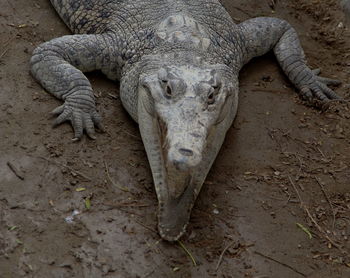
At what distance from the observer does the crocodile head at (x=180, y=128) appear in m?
3.11

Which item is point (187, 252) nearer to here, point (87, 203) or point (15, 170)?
point (87, 203)

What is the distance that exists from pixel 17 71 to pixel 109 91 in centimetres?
74

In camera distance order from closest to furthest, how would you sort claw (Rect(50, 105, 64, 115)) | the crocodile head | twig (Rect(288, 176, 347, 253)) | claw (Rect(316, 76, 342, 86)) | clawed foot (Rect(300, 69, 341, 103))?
the crocodile head → twig (Rect(288, 176, 347, 253)) → claw (Rect(50, 105, 64, 115)) → clawed foot (Rect(300, 69, 341, 103)) → claw (Rect(316, 76, 342, 86))

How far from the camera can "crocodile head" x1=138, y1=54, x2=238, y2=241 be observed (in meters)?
3.11

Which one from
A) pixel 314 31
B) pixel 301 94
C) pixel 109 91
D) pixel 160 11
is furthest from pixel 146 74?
pixel 314 31

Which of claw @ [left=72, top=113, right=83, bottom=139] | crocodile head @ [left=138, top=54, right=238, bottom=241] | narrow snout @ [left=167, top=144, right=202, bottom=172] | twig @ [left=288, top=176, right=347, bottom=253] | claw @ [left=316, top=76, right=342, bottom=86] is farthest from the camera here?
claw @ [left=316, top=76, right=342, bottom=86]

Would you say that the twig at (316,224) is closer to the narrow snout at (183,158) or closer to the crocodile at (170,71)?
the crocodile at (170,71)

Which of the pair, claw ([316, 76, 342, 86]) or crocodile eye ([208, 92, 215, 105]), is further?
claw ([316, 76, 342, 86])

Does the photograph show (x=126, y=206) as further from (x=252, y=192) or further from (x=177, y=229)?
(x=252, y=192)

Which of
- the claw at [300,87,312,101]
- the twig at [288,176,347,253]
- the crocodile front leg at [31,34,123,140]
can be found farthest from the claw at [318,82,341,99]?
the crocodile front leg at [31,34,123,140]

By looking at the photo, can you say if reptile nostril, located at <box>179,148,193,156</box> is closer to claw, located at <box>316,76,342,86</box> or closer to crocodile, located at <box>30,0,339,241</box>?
Answer: crocodile, located at <box>30,0,339,241</box>

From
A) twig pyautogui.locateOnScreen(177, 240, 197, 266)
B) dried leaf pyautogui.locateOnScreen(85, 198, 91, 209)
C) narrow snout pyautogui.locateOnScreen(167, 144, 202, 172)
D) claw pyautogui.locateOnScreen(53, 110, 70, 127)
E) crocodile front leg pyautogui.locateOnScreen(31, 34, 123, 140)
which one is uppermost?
narrow snout pyautogui.locateOnScreen(167, 144, 202, 172)

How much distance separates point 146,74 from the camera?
400 cm

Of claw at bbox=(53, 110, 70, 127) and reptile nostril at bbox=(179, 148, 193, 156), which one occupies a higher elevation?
reptile nostril at bbox=(179, 148, 193, 156)
